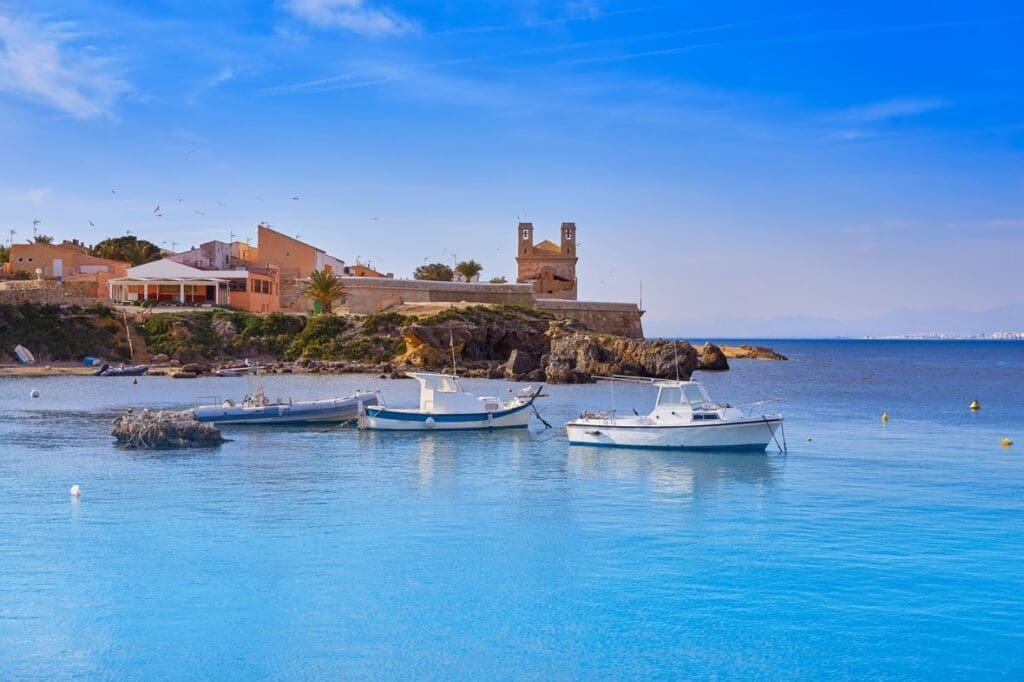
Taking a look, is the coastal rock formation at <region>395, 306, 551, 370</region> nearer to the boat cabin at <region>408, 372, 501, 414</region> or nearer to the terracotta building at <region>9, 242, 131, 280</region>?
the boat cabin at <region>408, 372, 501, 414</region>

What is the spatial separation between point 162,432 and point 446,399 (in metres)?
9.44

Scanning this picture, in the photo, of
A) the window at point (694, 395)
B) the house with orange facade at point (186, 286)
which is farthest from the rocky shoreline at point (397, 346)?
the window at point (694, 395)

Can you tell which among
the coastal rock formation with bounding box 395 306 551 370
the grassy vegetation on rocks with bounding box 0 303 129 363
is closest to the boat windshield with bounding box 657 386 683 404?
the coastal rock formation with bounding box 395 306 551 370

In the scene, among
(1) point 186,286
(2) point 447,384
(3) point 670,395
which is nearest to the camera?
(3) point 670,395

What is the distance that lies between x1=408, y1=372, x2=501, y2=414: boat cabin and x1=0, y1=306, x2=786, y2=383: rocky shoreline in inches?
997

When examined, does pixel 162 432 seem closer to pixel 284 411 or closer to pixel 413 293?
pixel 284 411

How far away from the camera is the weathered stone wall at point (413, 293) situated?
79.5m

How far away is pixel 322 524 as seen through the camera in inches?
715

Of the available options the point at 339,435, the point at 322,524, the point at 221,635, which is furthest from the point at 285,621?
the point at 339,435

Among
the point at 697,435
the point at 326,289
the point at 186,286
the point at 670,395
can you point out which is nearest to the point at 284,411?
the point at 670,395

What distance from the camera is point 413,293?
8050 centimetres

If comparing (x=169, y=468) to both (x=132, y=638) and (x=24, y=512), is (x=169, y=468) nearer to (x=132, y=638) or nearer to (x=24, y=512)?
(x=24, y=512)

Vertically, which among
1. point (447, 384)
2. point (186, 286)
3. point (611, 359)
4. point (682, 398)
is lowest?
point (682, 398)

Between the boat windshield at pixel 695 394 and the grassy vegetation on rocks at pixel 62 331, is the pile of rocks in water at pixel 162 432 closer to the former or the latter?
the boat windshield at pixel 695 394
